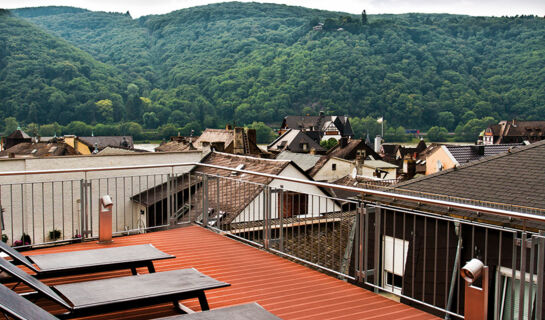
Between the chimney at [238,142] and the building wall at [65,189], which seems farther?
the chimney at [238,142]

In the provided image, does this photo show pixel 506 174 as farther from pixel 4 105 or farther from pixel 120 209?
pixel 4 105

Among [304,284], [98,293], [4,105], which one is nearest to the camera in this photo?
[98,293]

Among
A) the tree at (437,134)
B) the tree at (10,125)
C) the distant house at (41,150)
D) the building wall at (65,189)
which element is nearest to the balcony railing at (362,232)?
the building wall at (65,189)

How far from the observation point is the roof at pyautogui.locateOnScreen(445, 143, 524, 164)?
31.0 metres

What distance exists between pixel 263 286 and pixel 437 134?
441 ft

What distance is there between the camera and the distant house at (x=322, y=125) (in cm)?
12712

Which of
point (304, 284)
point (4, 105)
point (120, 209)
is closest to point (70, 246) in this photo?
point (304, 284)

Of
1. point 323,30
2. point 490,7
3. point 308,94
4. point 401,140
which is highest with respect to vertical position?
point 490,7

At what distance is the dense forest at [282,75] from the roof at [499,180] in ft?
359

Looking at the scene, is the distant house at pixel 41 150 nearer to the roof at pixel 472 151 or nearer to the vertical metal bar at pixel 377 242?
the roof at pixel 472 151

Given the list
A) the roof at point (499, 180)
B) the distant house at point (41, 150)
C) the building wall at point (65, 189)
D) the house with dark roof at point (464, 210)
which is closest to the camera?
the house with dark roof at point (464, 210)

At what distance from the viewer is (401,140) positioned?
135875 mm

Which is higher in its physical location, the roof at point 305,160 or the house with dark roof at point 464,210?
the house with dark roof at point 464,210

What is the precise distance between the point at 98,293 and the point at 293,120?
125m
